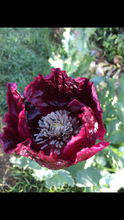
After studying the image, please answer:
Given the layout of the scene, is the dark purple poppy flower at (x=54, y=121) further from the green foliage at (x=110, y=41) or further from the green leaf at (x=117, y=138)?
the green foliage at (x=110, y=41)

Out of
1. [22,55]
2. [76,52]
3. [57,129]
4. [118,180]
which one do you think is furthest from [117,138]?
[22,55]

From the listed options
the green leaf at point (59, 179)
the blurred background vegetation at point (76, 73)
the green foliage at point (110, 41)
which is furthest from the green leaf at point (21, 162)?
the green foliage at point (110, 41)

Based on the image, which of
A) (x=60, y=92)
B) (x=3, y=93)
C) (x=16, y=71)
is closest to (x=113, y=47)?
(x=16, y=71)

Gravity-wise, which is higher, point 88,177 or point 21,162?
point 21,162

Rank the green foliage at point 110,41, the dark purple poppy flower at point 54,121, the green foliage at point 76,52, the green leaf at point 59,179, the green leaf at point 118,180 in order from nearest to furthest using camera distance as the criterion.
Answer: the dark purple poppy flower at point 54,121, the green leaf at point 118,180, the green leaf at point 59,179, the green foliage at point 76,52, the green foliage at point 110,41

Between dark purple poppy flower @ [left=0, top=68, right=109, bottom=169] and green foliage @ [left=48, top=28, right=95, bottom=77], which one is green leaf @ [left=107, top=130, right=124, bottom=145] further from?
green foliage @ [left=48, top=28, right=95, bottom=77]

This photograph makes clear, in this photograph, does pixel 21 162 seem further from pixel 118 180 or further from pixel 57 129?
pixel 118 180

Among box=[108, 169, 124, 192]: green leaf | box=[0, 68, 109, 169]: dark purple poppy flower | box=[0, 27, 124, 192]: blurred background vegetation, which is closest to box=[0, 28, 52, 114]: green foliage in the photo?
box=[0, 27, 124, 192]: blurred background vegetation
